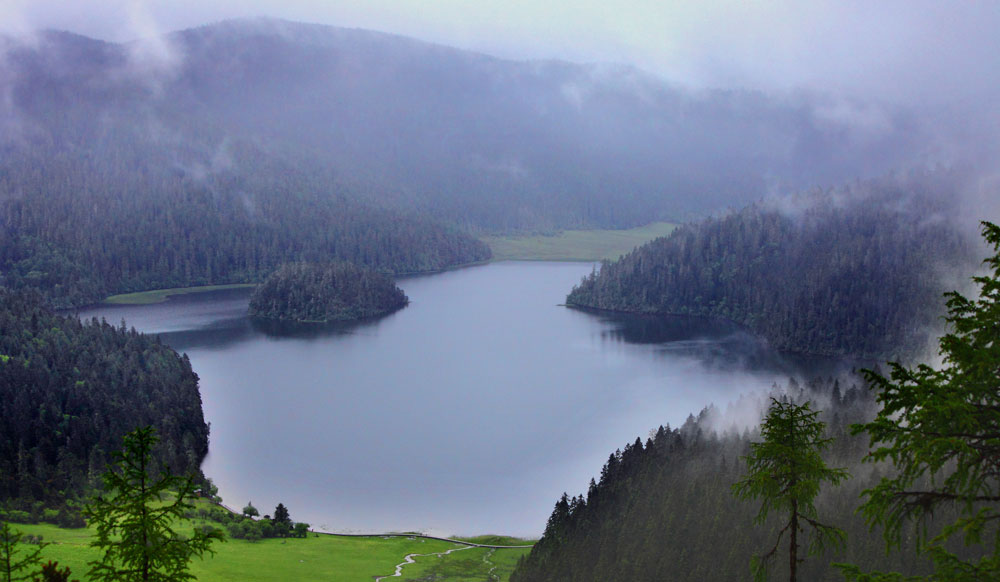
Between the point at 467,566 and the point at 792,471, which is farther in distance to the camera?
the point at 467,566

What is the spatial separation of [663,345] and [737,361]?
17902 mm

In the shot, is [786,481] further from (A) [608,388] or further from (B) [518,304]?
(B) [518,304]

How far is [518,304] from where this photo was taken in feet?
634

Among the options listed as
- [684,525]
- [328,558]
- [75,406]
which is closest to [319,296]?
[75,406]

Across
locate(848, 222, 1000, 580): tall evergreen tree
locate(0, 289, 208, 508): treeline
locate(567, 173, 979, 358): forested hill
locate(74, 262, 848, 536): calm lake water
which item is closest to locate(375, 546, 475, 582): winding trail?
locate(74, 262, 848, 536): calm lake water

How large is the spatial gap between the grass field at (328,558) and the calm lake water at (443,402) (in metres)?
4.91

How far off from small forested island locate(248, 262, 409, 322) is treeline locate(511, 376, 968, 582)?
125335mm

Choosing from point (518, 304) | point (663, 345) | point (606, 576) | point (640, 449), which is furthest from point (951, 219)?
point (606, 576)

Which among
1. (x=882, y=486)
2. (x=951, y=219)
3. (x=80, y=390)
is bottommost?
(x=80, y=390)

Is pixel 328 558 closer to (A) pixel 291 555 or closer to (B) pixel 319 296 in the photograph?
(A) pixel 291 555

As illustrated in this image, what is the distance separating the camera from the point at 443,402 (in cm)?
10550

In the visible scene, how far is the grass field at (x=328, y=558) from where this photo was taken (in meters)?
52.6

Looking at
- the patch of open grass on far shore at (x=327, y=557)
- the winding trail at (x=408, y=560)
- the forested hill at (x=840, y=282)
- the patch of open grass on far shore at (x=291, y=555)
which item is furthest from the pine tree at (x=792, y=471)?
the forested hill at (x=840, y=282)

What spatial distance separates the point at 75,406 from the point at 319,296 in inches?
4032
